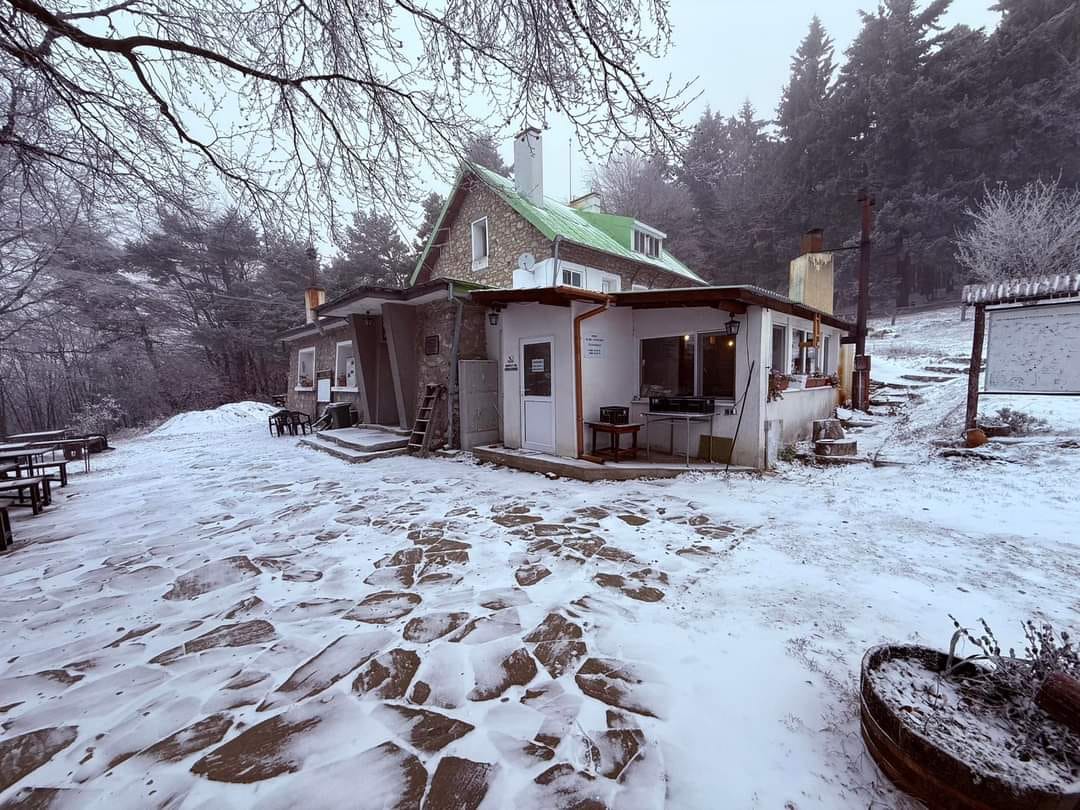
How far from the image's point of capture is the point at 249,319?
19375 mm

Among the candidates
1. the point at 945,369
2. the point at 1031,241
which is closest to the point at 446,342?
the point at 945,369

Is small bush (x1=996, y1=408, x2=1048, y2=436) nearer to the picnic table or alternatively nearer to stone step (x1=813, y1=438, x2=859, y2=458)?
stone step (x1=813, y1=438, x2=859, y2=458)

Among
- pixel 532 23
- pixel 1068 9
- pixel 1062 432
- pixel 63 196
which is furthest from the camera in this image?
pixel 1068 9

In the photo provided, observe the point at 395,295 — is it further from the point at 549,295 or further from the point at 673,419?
the point at 673,419

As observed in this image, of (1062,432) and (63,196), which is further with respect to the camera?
(1062,432)

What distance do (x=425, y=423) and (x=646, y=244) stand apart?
1006 cm

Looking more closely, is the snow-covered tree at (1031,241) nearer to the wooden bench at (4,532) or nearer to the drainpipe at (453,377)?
the drainpipe at (453,377)

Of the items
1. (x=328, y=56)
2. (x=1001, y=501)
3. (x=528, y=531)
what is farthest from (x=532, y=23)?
(x=1001, y=501)

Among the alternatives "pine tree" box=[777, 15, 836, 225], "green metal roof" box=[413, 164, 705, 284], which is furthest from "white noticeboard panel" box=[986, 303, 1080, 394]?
"pine tree" box=[777, 15, 836, 225]

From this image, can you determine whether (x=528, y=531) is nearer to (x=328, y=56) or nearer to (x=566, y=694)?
(x=566, y=694)

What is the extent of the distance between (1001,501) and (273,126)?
8.48 meters

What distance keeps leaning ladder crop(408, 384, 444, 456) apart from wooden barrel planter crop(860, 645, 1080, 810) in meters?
7.52

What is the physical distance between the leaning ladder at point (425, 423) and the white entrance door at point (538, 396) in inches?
75.5

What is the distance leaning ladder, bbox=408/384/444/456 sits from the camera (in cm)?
848
